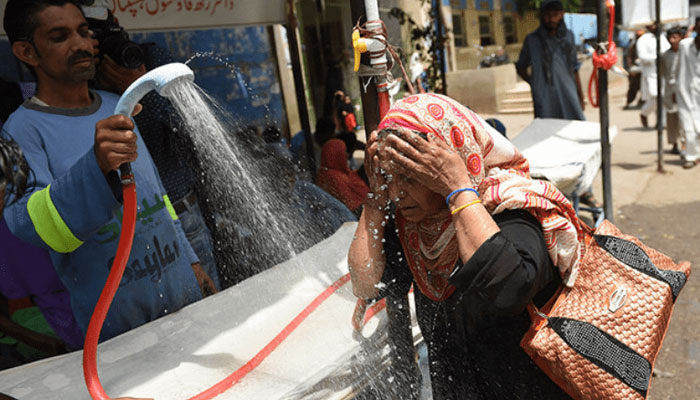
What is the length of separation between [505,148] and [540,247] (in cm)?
29

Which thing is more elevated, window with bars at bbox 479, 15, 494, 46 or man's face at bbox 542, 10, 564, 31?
window with bars at bbox 479, 15, 494, 46

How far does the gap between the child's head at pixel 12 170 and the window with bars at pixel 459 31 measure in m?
15.0

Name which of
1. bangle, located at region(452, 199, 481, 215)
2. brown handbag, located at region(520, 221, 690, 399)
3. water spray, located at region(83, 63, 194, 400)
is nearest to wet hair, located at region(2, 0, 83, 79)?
water spray, located at region(83, 63, 194, 400)

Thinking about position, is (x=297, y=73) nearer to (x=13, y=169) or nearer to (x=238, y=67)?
(x=238, y=67)

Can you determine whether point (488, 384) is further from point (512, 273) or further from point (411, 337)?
point (512, 273)

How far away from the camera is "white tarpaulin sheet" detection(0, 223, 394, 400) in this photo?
1486mm

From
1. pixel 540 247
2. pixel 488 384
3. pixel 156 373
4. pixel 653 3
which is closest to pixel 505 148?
pixel 540 247

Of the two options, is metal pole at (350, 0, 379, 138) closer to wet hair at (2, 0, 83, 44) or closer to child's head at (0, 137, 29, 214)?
wet hair at (2, 0, 83, 44)

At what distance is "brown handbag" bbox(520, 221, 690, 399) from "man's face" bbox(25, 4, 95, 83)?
1.61 meters

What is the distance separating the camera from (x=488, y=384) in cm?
153

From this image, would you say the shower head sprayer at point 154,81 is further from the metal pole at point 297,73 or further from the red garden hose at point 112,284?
the metal pole at point 297,73

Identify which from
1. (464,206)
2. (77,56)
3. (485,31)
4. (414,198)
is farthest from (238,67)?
(485,31)

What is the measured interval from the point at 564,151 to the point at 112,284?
3460 millimetres

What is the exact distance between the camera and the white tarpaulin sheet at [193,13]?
8.87ft
